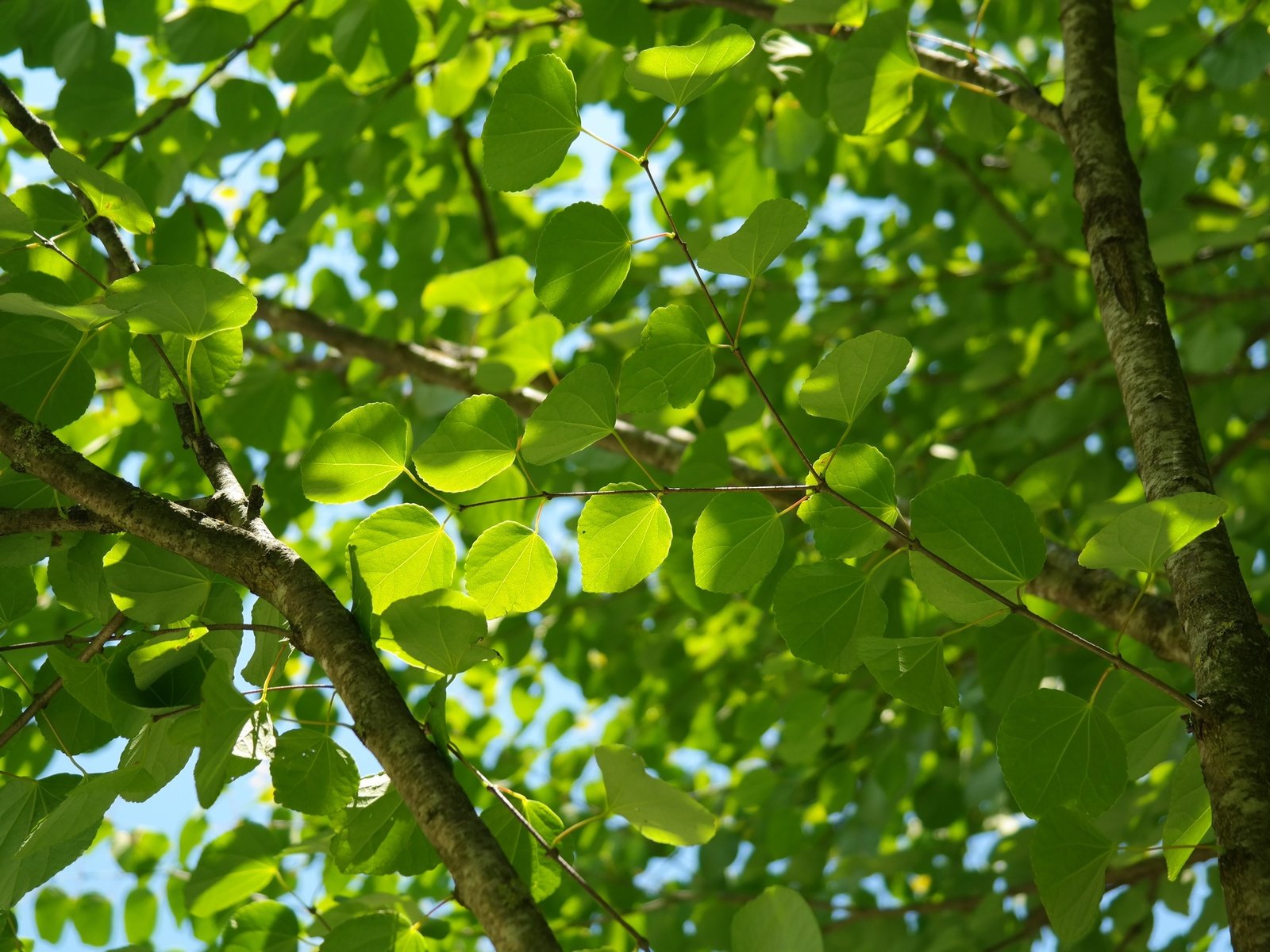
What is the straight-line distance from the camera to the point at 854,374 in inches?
25.6

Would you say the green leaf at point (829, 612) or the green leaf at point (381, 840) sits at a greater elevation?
the green leaf at point (829, 612)

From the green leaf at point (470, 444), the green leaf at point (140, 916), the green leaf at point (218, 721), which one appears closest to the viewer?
the green leaf at point (218, 721)

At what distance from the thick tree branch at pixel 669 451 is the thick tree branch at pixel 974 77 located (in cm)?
43

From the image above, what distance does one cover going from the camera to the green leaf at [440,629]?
1.96 ft

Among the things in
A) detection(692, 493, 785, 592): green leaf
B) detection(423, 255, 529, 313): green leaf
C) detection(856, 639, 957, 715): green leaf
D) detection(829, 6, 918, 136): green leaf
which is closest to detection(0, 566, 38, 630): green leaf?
detection(692, 493, 785, 592): green leaf

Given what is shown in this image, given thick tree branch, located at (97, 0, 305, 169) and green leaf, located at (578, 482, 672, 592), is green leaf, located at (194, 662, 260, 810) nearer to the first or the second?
green leaf, located at (578, 482, 672, 592)

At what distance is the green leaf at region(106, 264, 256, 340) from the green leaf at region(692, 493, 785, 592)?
1.08ft

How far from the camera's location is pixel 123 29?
49.8 inches

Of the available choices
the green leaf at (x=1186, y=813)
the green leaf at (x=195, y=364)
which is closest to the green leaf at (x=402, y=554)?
the green leaf at (x=195, y=364)

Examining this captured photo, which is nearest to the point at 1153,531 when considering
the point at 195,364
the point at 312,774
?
the point at 312,774

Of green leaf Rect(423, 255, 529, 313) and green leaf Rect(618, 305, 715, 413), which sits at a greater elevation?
green leaf Rect(423, 255, 529, 313)

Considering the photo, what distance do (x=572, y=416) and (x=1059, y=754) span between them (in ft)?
1.24

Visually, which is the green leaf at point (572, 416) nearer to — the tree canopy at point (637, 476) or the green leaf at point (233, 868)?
the tree canopy at point (637, 476)

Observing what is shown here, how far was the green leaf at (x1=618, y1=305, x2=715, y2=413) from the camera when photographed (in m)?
0.70
